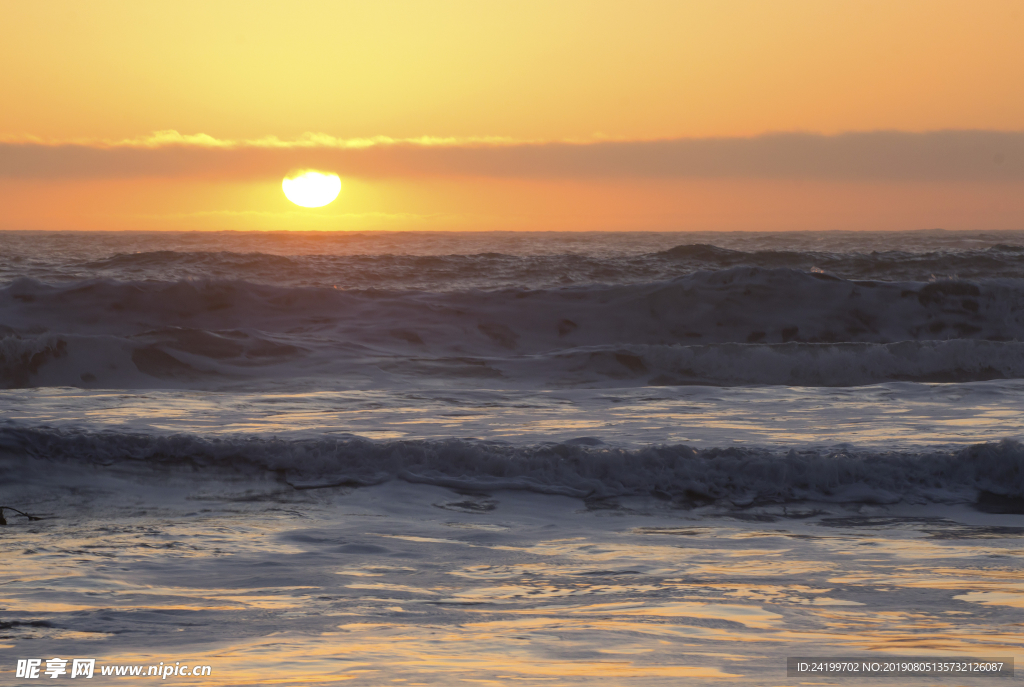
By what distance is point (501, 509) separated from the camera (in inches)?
213

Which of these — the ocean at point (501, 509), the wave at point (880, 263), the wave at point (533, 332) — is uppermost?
the wave at point (880, 263)

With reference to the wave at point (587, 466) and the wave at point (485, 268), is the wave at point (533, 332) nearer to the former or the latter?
the wave at point (587, 466)

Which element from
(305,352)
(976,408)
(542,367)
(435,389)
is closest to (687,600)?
(976,408)

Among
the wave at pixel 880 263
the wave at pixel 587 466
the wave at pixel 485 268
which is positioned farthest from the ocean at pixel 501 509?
the wave at pixel 880 263

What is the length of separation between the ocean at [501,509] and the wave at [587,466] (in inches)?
0.8

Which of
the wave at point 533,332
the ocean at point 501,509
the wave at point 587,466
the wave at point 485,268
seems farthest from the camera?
the wave at point 485,268

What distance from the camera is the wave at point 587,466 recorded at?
571cm

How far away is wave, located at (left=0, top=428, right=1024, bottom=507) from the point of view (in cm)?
571

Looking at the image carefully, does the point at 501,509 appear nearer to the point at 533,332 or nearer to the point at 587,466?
the point at 587,466

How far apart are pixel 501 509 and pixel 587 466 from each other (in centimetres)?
82

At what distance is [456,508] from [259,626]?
2175 millimetres

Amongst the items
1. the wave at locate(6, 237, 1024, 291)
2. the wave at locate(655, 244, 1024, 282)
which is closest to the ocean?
the wave at locate(6, 237, 1024, 291)

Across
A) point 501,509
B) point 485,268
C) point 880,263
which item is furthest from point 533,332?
point 880,263

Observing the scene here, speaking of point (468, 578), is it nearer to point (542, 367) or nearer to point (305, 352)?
point (542, 367)
